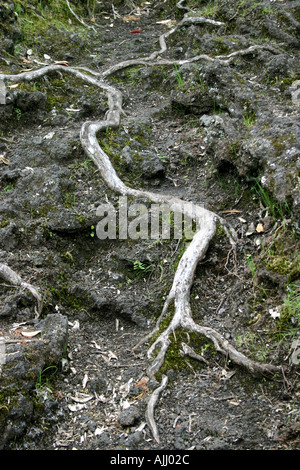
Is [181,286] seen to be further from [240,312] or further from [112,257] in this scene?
[112,257]

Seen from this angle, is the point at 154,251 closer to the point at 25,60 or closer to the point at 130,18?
the point at 25,60

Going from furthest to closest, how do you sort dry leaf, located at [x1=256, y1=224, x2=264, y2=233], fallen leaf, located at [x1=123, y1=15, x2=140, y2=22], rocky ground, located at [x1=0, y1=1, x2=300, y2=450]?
fallen leaf, located at [x1=123, y1=15, x2=140, y2=22], dry leaf, located at [x1=256, y1=224, x2=264, y2=233], rocky ground, located at [x1=0, y1=1, x2=300, y2=450]

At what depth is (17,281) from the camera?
3818mm

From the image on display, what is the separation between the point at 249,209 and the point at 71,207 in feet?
5.46

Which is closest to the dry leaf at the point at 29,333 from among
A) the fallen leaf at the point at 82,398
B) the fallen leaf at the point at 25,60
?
the fallen leaf at the point at 82,398

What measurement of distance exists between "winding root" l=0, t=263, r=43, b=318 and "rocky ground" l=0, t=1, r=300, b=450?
0.18 feet

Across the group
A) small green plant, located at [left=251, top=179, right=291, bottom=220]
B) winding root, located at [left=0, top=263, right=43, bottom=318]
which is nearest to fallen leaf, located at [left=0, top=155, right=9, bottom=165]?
winding root, located at [left=0, top=263, right=43, bottom=318]

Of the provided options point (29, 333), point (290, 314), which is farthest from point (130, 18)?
point (290, 314)

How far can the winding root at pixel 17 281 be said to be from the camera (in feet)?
12.3

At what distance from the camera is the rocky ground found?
10.0ft

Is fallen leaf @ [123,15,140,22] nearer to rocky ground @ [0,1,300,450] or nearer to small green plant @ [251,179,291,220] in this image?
rocky ground @ [0,1,300,450]

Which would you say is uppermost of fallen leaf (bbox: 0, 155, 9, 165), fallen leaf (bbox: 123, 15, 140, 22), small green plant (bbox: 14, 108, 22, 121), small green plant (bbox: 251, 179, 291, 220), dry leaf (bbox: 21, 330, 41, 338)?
fallen leaf (bbox: 123, 15, 140, 22)

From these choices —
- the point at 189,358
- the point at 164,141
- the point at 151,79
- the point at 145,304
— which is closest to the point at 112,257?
the point at 145,304

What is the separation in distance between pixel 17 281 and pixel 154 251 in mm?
1172
